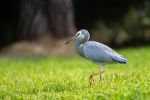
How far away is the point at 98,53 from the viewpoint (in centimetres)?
993

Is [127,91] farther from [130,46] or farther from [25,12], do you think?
[130,46]

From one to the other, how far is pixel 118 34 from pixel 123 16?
0.77 metres

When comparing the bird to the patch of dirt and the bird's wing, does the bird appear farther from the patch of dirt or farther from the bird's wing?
the patch of dirt

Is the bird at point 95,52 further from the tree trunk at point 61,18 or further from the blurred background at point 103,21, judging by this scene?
the blurred background at point 103,21

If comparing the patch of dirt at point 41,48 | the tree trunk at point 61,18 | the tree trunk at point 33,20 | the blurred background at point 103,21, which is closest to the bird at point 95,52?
the patch of dirt at point 41,48

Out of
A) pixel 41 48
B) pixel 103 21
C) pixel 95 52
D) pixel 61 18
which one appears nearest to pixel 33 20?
pixel 61 18

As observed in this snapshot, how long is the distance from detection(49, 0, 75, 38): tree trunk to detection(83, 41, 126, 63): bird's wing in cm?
1183

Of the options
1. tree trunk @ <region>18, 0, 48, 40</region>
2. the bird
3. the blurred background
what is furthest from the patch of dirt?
the bird

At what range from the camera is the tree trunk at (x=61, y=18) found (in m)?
21.8

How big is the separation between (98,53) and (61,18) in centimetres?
1218

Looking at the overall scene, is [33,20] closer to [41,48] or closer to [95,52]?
[41,48]

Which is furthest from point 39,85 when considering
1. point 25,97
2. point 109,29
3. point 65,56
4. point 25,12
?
point 109,29

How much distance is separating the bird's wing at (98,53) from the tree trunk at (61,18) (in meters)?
11.8

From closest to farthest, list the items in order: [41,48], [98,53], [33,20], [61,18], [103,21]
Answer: [98,53] → [41,48] → [61,18] → [33,20] → [103,21]
